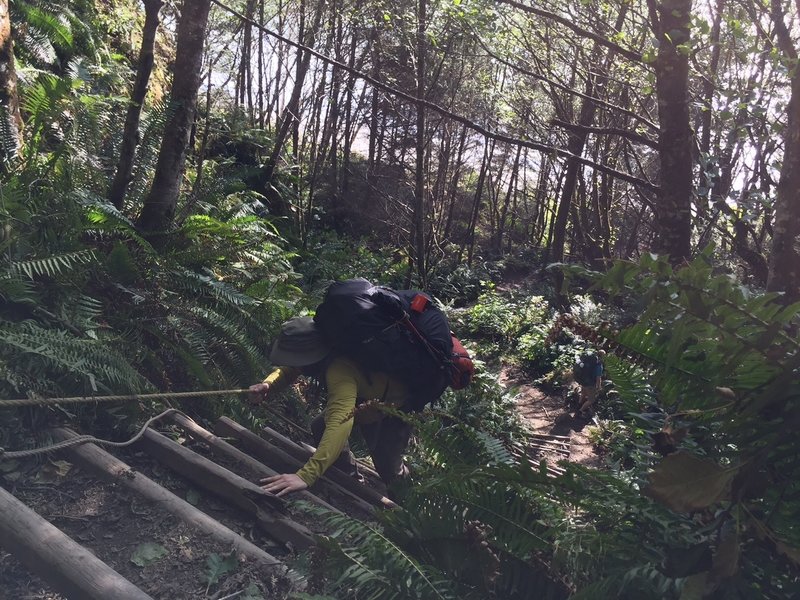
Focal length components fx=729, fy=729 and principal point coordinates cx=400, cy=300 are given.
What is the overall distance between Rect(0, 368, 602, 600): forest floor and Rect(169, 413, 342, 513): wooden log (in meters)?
0.38

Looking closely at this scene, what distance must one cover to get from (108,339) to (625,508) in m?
3.84

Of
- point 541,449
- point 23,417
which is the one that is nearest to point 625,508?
point 23,417

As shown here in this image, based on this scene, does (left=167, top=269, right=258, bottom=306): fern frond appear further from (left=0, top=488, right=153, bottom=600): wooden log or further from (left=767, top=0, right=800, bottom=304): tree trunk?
(left=767, top=0, right=800, bottom=304): tree trunk

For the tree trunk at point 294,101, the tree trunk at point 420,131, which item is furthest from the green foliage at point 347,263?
the tree trunk at point 294,101

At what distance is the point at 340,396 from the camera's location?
4.45m

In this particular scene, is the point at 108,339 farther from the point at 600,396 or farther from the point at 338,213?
the point at 338,213

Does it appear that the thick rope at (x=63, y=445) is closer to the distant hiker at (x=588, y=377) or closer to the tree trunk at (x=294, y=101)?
the distant hiker at (x=588, y=377)

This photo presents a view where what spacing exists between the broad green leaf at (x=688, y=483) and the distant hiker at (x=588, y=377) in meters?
8.75

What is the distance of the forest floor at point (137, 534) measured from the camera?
120 inches

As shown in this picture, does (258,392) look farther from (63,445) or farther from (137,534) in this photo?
(137,534)

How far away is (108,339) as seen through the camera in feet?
17.0

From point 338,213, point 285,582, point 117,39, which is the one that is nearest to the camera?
point 285,582

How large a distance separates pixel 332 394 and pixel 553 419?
26.4 ft

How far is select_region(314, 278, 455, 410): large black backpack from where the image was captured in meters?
4.40
